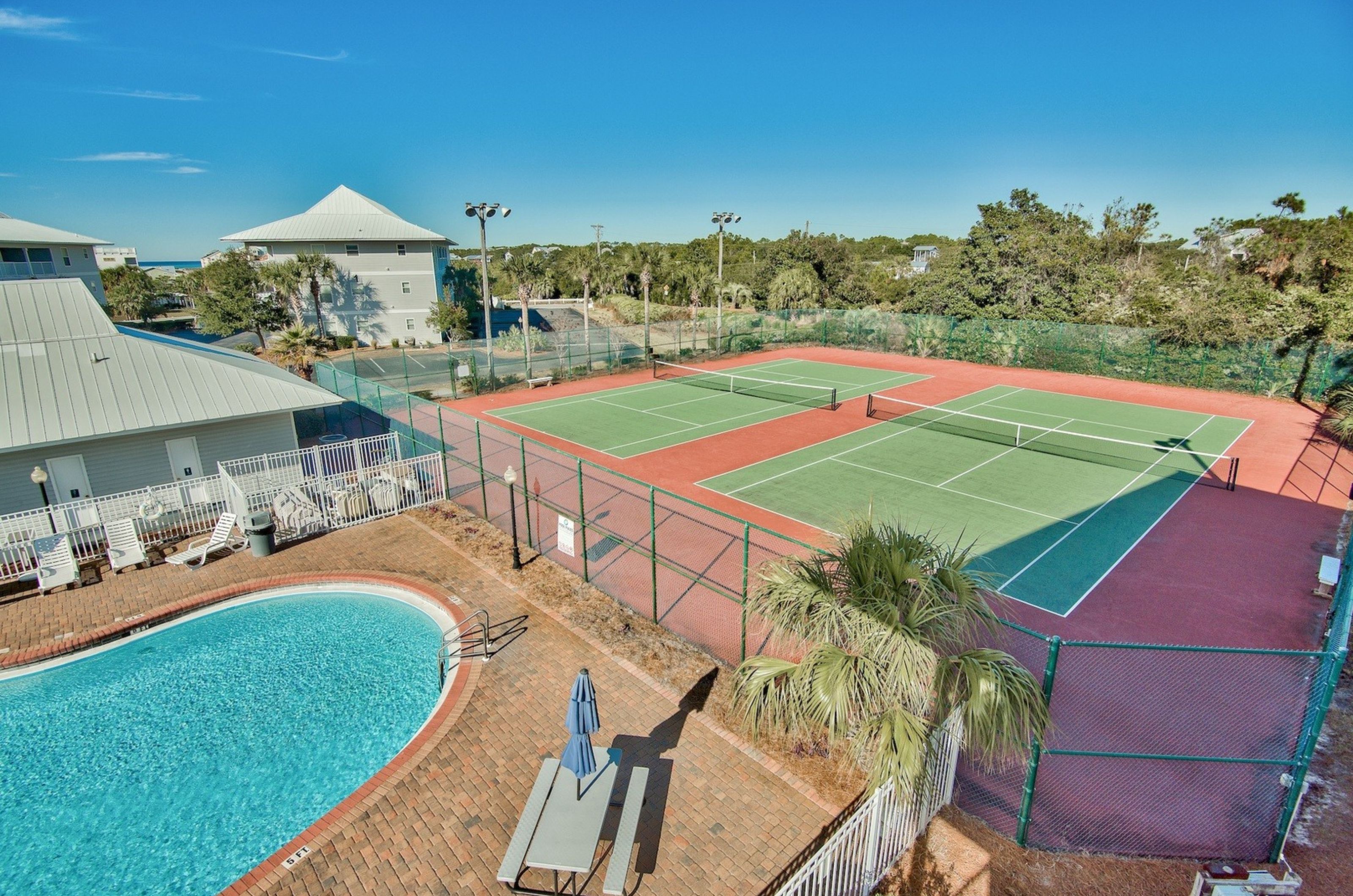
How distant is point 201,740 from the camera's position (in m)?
8.23

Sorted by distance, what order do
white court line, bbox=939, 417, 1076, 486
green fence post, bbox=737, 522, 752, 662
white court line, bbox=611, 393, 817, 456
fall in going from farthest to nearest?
1. white court line, bbox=611, 393, 817, 456
2. white court line, bbox=939, 417, 1076, 486
3. green fence post, bbox=737, 522, 752, 662

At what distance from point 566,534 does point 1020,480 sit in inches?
501

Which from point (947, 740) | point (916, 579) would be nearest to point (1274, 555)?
point (947, 740)

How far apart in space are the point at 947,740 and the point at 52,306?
20539 millimetres

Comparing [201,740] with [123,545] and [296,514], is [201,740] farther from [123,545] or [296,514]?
[123,545]

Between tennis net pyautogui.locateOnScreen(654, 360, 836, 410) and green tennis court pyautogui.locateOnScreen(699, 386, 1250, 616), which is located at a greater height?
tennis net pyautogui.locateOnScreen(654, 360, 836, 410)

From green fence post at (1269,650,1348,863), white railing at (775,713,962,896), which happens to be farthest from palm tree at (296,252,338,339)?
green fence post at (1269,650,1348,863)

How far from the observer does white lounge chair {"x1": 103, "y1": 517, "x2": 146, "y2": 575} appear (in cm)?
1230

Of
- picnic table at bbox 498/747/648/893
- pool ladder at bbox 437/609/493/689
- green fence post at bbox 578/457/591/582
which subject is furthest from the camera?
green fence post at bbox 578/457/591/582

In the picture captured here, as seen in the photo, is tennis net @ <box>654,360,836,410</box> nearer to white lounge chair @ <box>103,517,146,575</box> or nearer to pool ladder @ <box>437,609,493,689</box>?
pool ladder @ <box>437,609,493,689</box>

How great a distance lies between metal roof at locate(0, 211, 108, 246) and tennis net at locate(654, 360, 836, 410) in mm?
42747

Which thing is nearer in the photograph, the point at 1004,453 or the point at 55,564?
the point at 55,564

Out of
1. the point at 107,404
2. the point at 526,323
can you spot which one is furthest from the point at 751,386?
the point at 107,404

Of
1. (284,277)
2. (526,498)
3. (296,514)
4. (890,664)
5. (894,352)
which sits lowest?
(296,514)
